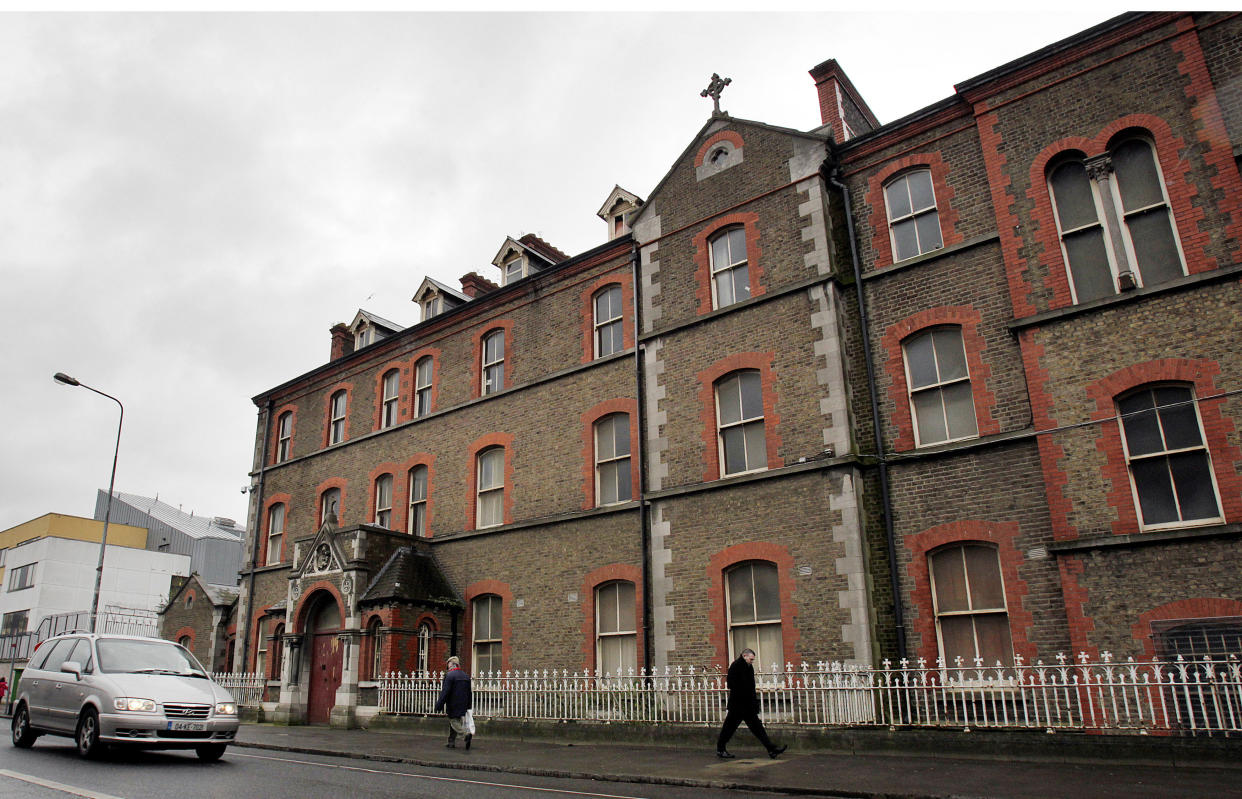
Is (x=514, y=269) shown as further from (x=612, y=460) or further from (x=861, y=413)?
(x=861, y=413)

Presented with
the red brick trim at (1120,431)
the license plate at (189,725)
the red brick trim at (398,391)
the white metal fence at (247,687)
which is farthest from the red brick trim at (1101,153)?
the white metal fence at (247,687)

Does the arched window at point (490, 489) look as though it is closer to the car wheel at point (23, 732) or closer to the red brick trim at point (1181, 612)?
the car wheel at point (23, 732)

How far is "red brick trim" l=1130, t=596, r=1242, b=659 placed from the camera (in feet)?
36.8

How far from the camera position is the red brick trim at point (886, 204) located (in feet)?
51.6

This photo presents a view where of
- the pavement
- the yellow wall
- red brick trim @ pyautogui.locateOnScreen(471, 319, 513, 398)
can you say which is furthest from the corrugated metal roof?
the pavement

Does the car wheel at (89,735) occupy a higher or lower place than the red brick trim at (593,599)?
lower

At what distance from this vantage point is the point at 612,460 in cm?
1941

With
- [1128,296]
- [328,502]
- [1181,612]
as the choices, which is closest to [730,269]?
[1128,296]

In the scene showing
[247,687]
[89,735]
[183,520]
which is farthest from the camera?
[183,520]

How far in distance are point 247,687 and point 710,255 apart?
1837cm

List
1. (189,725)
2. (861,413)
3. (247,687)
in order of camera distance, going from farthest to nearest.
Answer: (247,687) → (861,413) → (189,725)

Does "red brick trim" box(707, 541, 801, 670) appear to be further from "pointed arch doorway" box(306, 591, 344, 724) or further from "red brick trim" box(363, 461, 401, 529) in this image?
"red brick trim" box(363, 461, 401, 529)

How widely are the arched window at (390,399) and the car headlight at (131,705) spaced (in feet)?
48.5

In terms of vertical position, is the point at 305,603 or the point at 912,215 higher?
the point at 912,215
